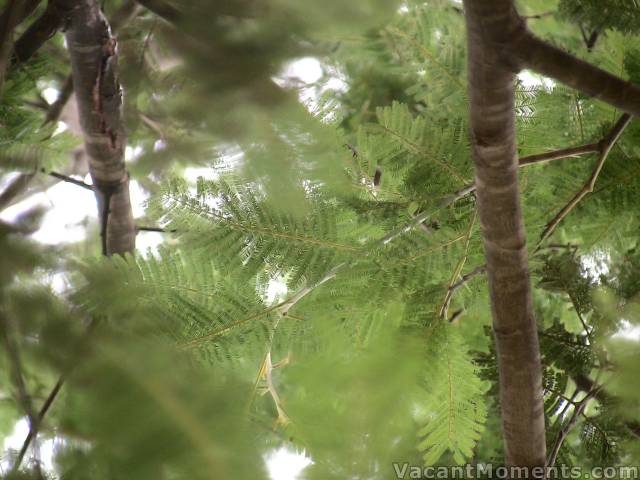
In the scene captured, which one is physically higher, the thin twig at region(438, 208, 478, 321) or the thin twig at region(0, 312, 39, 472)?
the thin twig at region(438, 208, 478, 321)

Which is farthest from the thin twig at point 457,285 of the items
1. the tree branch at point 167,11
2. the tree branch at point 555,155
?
the tree branch at point 167,11

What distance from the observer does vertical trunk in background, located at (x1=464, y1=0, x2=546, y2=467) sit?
40 cm

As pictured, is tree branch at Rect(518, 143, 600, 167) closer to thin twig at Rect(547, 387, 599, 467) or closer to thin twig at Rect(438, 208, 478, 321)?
thin twig at Rect(438, 208, 478, 321)

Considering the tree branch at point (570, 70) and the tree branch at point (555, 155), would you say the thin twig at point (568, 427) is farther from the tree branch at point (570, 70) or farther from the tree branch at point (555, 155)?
the tree branch at point (570, 70)

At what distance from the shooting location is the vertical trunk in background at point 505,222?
40cm

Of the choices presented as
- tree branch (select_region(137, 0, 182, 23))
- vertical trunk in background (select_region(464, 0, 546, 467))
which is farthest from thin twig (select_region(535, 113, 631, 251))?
tree branch (select_region(137, 0, 182, 23))

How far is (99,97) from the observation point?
653 millimetres

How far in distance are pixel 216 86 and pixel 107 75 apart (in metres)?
0.40

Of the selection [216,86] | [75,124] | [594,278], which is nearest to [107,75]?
[216,86]

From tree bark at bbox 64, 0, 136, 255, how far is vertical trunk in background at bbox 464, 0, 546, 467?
1.26ft

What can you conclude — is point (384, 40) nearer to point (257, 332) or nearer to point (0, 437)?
point (257, 332)

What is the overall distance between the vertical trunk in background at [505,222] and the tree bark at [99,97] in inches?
15.1

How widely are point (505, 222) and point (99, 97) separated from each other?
434 millimetres

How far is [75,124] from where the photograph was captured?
109 centimetres
